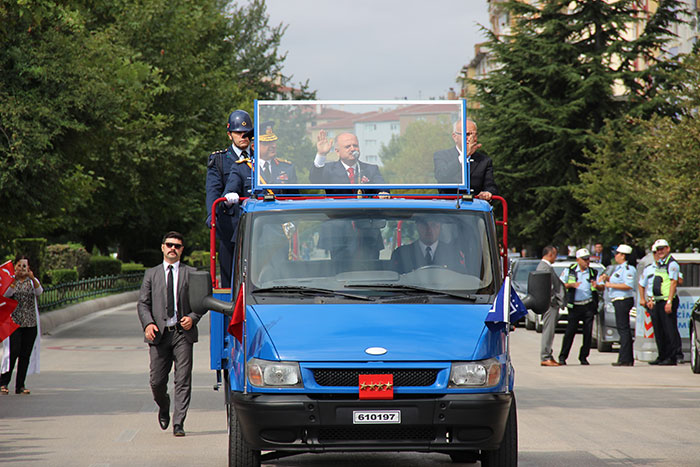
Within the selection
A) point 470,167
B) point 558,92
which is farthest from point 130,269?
point 470,167

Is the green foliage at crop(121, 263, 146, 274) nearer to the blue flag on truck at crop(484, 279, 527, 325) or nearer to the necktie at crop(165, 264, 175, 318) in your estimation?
the necktie at crop(165, 264, 175, 318)

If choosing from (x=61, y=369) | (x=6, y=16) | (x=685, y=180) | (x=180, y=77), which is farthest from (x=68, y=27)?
(x=180, y=77)

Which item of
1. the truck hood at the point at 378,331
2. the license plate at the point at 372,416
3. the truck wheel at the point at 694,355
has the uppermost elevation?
the truck hood at the point at 378,331

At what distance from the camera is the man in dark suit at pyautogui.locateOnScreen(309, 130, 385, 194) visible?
384 inches

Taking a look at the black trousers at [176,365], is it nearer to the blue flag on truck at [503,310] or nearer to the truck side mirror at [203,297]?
the truck side mirror at [203,297]

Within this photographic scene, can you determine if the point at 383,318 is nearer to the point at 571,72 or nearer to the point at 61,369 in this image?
the point at 61,369

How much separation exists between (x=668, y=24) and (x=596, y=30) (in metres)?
2.85

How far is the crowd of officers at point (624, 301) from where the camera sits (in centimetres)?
2005

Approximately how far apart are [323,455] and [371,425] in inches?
104

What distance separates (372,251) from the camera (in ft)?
29.0

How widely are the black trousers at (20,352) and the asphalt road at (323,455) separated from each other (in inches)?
12.1

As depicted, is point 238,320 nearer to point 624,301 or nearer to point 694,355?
point 694,355

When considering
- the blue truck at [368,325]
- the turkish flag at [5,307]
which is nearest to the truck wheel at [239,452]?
the blue truck at [368,325]

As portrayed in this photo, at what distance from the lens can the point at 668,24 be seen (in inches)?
2072
